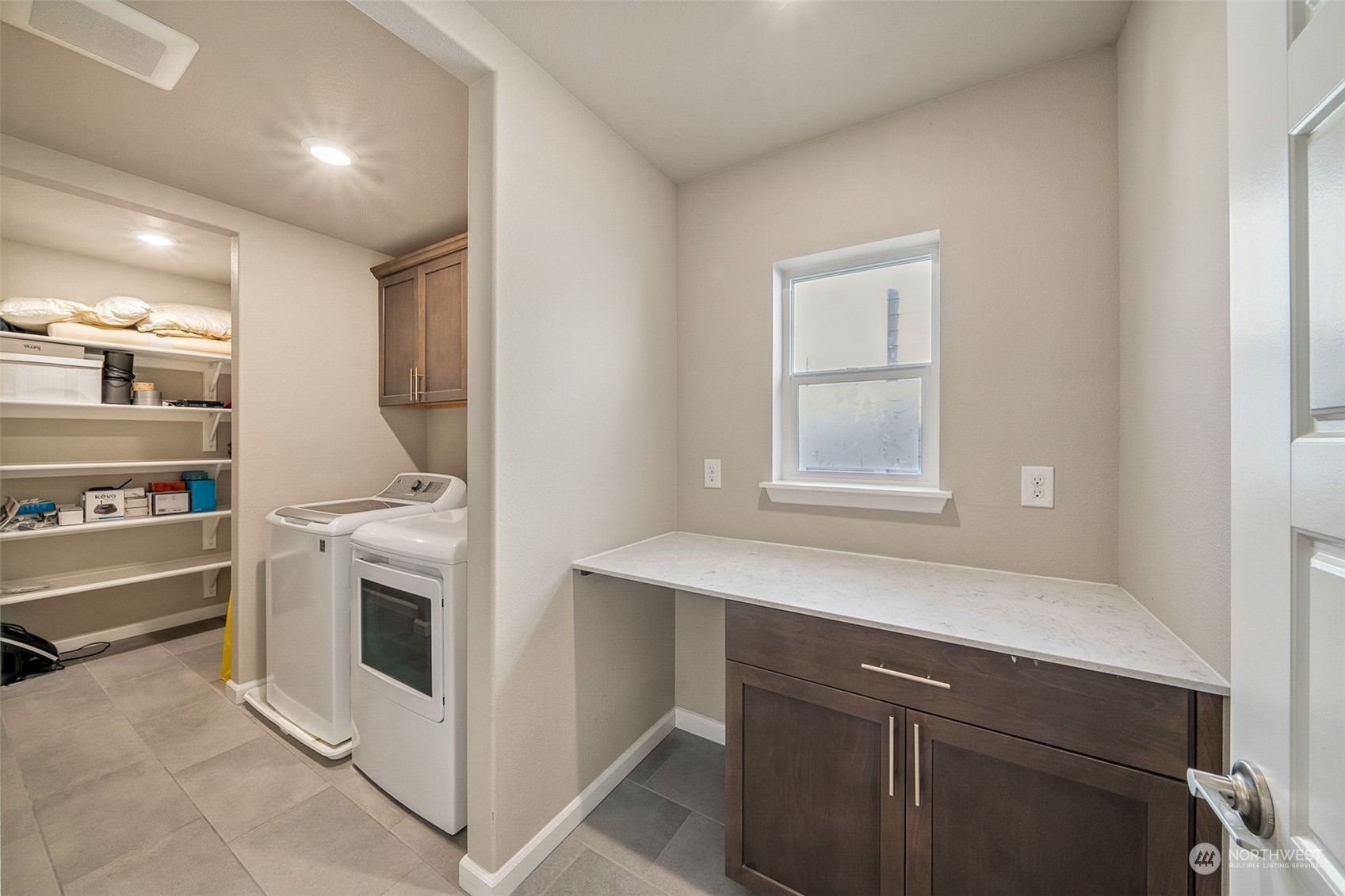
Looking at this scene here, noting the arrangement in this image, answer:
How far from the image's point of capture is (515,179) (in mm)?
1471

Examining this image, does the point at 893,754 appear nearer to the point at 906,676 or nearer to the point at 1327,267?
the point at 906,676

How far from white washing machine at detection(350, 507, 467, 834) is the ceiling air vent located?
1598 mm

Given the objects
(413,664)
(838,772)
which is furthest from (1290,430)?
(413,664)

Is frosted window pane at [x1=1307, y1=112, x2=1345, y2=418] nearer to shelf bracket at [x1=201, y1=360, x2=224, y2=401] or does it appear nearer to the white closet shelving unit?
the white closet shelving unit

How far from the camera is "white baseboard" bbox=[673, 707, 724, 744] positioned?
7.14ft

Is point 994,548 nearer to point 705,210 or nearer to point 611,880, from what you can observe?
point 611,880

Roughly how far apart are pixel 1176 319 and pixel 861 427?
38.2 inches

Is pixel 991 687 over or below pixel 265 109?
below

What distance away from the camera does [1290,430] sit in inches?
19.5

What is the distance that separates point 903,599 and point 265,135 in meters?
2.81

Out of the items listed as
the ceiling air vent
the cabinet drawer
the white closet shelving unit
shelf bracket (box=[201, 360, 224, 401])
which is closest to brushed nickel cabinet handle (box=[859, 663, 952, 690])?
the cabinet drawer

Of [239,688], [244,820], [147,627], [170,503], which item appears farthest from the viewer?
[147,627]

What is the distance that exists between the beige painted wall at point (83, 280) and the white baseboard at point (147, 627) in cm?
206

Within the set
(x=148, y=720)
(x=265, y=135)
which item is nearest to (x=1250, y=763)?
(x=265, y=135)
